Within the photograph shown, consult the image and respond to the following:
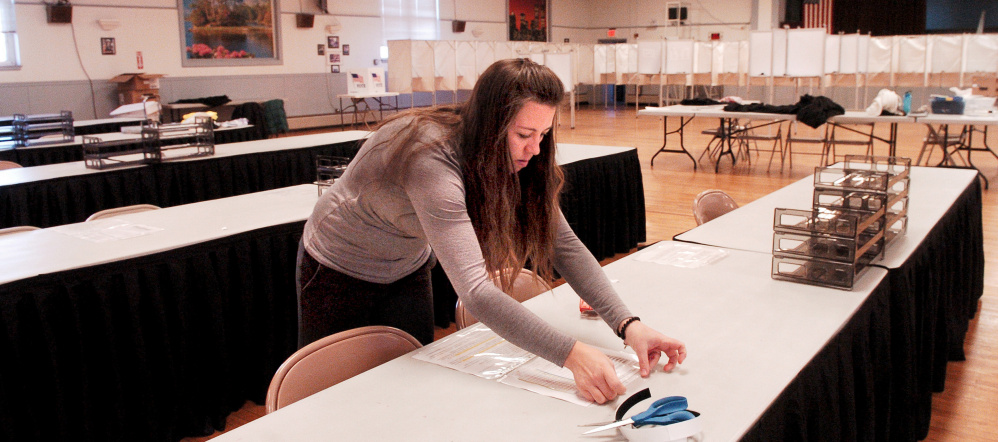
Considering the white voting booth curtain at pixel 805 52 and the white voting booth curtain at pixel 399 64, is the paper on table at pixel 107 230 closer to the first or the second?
the white voting booth curtain at pixel 399 64

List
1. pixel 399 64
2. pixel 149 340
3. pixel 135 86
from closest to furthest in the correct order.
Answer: pixel 149 340, pixel 135 86, pixel 399 64

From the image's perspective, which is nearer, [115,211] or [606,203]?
[115,211]

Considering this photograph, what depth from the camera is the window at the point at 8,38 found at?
8.91 m

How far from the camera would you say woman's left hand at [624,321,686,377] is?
4.83ft

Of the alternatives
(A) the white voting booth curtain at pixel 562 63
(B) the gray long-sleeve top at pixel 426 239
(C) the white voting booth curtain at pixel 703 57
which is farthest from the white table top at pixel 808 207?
(C) the white voting booth curtain at pixel 703 57

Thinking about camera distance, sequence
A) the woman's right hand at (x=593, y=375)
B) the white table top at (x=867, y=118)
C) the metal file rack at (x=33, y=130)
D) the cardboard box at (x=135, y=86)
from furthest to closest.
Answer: the cardboard box at (x=135, y=86) < the white table top at (x=867, y=118) < the metal file rack at (x=33, y=130) < the woman's right hand at (x=593, y=375)

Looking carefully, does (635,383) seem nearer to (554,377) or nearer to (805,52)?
(554,377)

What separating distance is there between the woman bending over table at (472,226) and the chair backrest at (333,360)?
0.18m

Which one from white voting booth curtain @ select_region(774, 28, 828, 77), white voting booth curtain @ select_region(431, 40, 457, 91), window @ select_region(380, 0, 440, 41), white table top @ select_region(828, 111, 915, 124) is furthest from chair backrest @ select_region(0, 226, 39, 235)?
window @ select_region(380, 0, 440, 41)

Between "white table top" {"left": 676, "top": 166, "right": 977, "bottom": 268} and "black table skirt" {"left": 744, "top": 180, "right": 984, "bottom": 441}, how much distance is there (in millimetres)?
45

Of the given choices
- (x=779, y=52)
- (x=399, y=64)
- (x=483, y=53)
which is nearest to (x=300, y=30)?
(x=399, y=64)

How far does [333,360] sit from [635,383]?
0.64 m

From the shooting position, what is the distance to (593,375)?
4.40ft

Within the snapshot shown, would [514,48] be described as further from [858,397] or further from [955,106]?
[858,397]
